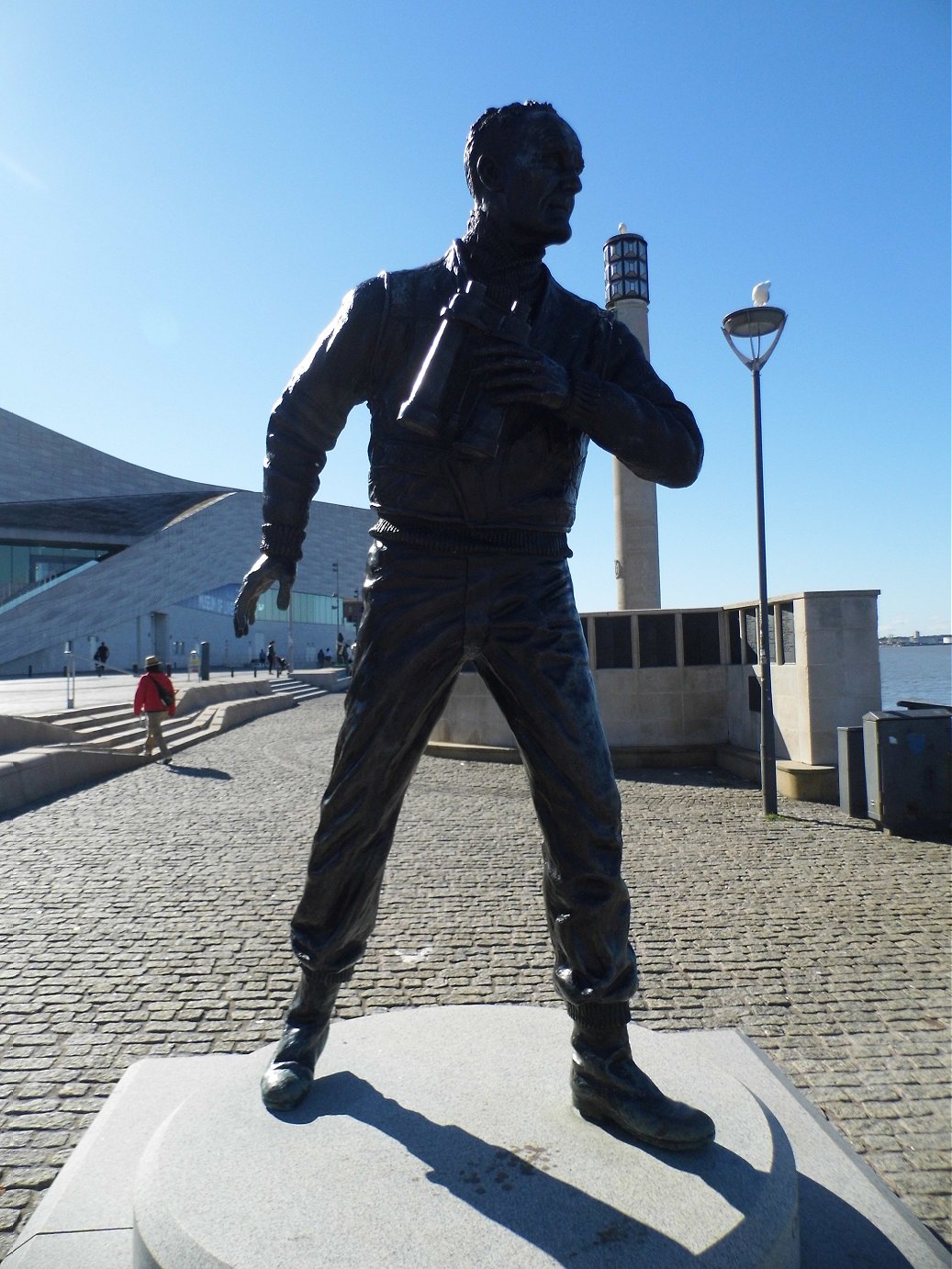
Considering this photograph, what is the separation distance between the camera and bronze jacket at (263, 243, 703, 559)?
2.48 metres

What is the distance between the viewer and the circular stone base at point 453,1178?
6.32 feet

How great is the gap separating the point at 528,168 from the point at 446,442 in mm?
751

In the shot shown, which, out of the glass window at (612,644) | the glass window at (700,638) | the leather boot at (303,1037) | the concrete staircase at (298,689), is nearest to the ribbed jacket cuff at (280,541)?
the leather boot at (303,1037)

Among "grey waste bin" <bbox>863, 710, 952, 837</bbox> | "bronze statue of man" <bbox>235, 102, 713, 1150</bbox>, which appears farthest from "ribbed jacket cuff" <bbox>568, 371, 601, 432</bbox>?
"grey waste bin" <bbox>863, 710, 952, 837</bbox>

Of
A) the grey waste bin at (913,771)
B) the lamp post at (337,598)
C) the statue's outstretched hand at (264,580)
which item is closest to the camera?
the statue's outstretched hand at (264,580)

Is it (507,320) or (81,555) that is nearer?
(507,320)

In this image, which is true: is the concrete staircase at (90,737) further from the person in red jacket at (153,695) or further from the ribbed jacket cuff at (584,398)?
the ribbed jacket cuff at (584,398)

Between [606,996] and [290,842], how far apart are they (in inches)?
242

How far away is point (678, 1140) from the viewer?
7.43 ft

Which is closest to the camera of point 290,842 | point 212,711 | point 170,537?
point 290,842

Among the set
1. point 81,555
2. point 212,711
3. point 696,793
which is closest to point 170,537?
point 81,555

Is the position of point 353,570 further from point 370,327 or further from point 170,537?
point 370,327

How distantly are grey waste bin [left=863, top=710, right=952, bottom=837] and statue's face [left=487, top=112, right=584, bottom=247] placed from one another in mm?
7148

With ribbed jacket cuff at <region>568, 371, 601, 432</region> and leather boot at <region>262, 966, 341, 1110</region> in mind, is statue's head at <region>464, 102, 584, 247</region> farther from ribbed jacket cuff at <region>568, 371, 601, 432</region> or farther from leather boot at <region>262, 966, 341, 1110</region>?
leather boot at <region>262, 966, 341, 1110</region>
